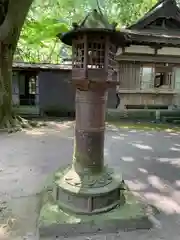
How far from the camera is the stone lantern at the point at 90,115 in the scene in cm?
386

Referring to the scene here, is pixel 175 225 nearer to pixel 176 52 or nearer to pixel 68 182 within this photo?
pixel 68 182

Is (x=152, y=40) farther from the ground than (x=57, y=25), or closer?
closer

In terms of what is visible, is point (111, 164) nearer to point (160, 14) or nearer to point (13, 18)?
point (13, 18)

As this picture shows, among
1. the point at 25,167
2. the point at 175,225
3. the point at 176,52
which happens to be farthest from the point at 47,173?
the point at 176,52

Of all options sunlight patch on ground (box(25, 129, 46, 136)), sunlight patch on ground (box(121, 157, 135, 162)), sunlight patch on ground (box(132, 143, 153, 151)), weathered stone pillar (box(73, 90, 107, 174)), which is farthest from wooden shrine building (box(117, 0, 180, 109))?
weathered stone pillar (box(73, 90, 107, 174))

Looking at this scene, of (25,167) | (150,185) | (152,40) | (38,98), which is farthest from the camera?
(38,98)

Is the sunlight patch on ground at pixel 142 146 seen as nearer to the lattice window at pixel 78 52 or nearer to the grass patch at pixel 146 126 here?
the grass patch at pixel 146 126

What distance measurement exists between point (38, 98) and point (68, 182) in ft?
34.7

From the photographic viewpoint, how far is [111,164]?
6.67 meters

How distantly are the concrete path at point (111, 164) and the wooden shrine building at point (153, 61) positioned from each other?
2.92 m

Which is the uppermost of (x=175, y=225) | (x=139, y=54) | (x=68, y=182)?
(x=139, y=54)

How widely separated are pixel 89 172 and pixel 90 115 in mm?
884

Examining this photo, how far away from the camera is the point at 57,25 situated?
12.5m

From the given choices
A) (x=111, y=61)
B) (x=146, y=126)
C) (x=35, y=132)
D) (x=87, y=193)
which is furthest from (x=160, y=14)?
(x=87, y=193)
